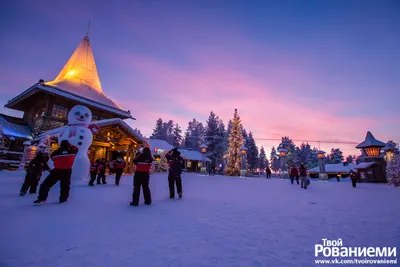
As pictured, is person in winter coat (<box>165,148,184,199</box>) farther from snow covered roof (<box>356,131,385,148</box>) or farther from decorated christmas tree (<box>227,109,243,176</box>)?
snow covered roof (<box>356,131,385,148</box>)

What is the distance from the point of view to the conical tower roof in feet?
76.1

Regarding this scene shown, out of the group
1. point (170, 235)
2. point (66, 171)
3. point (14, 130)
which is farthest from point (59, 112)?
point (170, 235)

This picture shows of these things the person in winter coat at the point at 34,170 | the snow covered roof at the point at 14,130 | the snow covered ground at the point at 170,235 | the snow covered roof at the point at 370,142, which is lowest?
the snow covered ground at the point at 170,235

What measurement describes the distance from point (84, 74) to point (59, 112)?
6.98 metres

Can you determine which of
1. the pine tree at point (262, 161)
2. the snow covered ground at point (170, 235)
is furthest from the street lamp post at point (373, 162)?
the pine tree at point (262, 161)

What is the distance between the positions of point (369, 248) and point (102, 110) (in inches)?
1015

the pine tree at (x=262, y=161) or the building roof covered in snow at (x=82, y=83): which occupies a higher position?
the building roof covered in snow at (x=82, y=83)

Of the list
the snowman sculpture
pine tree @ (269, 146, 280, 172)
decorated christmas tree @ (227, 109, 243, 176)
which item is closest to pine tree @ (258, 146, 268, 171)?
pine tree @ (269, 146, 280, 172)

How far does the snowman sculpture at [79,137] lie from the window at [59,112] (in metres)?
10.8

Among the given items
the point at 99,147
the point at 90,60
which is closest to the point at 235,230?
the point at 99,147

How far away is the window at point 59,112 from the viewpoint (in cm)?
1998

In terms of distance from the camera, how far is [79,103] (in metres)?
21.4

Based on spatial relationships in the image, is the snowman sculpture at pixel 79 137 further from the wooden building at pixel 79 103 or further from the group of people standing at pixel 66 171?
Answer: the group of people standing at pixel 66 171

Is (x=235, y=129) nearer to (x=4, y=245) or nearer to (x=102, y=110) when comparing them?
(x=102, y=110)
